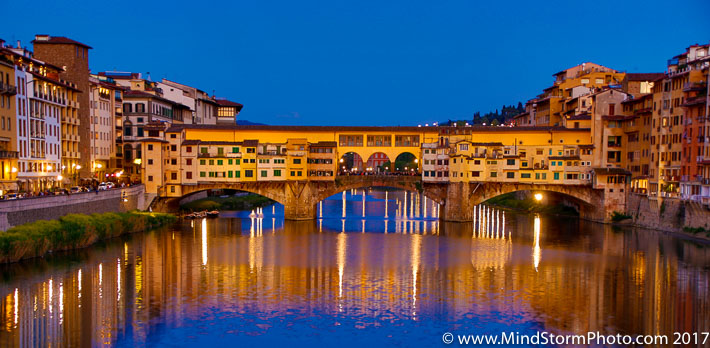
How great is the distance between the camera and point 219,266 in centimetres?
3603

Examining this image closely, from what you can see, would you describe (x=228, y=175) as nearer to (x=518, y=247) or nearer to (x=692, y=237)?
(x=518, y=247)

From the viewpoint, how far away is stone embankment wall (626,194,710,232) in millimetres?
44906

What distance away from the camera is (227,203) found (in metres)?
69.6

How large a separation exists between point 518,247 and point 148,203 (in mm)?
28543

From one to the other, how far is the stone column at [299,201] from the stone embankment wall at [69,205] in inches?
433

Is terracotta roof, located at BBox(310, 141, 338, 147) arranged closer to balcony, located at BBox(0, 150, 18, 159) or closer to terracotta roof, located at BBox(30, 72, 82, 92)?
terracotta roof, located at BBox(30, 72, 82, 92)

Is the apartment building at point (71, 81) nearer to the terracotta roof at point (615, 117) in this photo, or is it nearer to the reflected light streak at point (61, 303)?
the reflected light streak at point (61, 303)

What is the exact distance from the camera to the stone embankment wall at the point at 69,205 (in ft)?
113

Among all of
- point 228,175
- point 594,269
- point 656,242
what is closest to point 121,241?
point 228,175

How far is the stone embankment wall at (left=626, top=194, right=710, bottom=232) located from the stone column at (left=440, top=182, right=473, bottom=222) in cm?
1208

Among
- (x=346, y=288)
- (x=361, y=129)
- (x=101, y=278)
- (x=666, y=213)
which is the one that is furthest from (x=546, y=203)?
(x=101, y=278)

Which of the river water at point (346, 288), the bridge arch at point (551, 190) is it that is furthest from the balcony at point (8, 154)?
the bridge arch at point (551, 190)

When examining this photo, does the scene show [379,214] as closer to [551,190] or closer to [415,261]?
[551,190]

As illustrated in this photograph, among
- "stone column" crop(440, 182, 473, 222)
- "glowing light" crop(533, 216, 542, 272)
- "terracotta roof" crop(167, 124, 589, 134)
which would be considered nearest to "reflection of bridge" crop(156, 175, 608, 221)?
"stone column" crop(440, 182, 473, 222)
